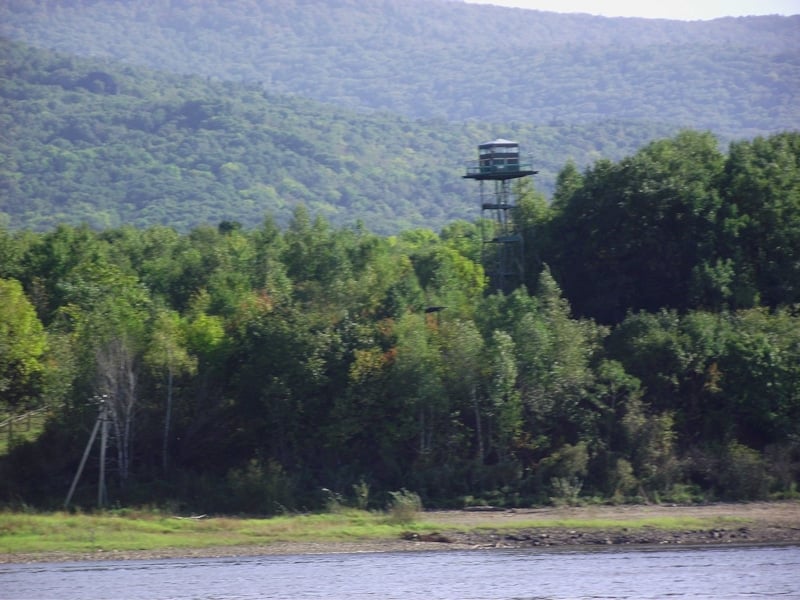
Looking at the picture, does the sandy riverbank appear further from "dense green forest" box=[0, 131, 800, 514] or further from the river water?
"dense green forest" box=[0, 131, 800, 514]

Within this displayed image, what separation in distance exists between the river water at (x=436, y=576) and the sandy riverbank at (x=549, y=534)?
0.59 meters

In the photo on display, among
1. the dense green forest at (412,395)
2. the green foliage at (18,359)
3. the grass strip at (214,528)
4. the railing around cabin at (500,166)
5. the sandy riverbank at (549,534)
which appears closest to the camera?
the grass strip at (214,528)

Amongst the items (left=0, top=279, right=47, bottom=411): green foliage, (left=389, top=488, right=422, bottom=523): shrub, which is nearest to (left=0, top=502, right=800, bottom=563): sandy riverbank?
(left=389, top=488, right=422, bottom=523): shrub

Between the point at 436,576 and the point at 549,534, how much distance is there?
641cm

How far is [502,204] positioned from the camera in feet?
180

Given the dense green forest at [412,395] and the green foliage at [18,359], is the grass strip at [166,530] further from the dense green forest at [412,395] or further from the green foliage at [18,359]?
the green foliage at [18,359]

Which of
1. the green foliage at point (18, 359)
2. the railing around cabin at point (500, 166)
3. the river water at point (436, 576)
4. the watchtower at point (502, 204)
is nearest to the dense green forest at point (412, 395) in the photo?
the green foliage at point (18, 359)

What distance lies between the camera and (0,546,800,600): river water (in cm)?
3031

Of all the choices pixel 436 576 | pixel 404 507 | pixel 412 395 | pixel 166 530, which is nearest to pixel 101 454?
pixel 166 530

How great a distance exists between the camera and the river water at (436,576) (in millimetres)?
30312

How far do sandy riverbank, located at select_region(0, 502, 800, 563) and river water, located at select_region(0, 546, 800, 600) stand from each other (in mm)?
588

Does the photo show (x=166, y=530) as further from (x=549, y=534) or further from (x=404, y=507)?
(x=549, y=534)

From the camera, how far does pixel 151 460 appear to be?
43.4 metres

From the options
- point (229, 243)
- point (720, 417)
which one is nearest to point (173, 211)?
point (229, 243)
